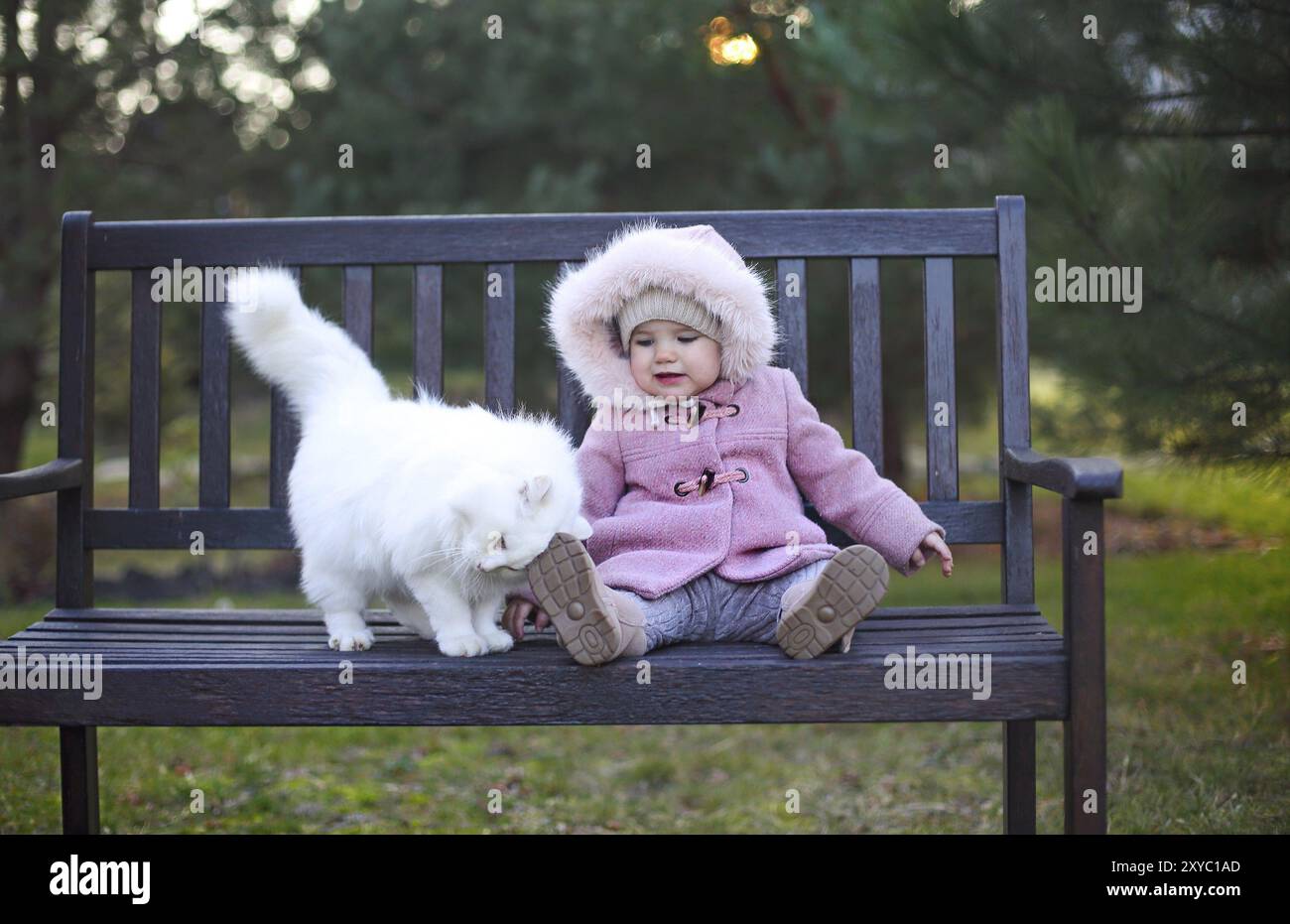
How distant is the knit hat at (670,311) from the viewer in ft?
8.53

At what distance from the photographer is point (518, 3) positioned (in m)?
7.34

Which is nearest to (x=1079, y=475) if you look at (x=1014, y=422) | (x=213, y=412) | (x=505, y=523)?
(x=1014, y=422)

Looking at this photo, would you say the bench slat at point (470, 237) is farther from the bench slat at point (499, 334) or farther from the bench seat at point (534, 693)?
the bench seat at point (534, 693)

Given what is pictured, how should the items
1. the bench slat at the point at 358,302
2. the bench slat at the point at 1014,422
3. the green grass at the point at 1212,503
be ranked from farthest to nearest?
the green grass at the point at 1212,503 < the bench slat at the point at 358,302 < the bench slat at the point at 1014,422

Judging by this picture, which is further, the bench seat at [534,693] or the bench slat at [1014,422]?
the bench slat at [1014,422]

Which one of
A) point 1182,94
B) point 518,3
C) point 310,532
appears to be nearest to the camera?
point 310,532

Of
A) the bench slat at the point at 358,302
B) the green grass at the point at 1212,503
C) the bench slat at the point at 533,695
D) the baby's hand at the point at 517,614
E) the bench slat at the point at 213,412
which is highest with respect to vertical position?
the bench slat at the point at 358,302

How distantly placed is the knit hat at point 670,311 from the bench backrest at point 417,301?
0.39 meters

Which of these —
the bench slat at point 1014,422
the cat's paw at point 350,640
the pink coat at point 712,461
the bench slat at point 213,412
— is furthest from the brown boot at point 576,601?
the bench slat at point 213,412

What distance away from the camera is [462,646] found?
227cm

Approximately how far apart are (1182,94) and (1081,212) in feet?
2.58

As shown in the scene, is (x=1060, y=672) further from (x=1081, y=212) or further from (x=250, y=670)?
(x=1081, y=212)

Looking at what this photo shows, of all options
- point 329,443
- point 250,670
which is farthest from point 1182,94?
point 250,670

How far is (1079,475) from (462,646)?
116 centimetres
